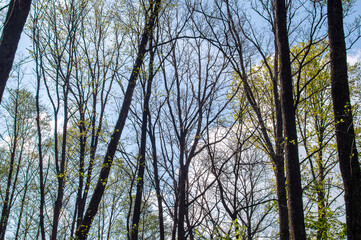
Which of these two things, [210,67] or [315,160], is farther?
[315,160]

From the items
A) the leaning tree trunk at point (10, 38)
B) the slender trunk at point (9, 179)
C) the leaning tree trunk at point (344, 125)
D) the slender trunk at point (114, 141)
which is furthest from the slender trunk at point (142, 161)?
the slender trunk at point (9, 179)

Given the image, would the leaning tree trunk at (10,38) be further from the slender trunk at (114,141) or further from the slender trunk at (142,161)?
the slender trunk at (142,161)

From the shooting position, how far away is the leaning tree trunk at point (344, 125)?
3.69 m

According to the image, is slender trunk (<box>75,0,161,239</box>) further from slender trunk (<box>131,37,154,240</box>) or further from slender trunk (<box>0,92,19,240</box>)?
slender trunk (<box>0,92,19,240</box>)

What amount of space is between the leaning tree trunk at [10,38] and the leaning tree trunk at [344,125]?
4.72m

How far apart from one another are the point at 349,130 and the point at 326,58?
840cm

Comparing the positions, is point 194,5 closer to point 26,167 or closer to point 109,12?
point 109,12

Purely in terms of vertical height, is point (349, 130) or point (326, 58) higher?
point (326, 58)

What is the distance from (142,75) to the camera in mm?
7918

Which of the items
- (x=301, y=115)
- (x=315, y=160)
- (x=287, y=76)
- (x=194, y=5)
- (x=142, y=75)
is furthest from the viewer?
(x=301, y=115)

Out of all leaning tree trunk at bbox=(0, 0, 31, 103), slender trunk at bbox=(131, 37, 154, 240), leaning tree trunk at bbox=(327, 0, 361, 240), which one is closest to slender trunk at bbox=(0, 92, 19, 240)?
slender trunk at bbox=(131, 37, 154, 240)

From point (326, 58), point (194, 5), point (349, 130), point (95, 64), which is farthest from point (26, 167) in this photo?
point (326, 58)

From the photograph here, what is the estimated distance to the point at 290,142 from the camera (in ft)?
15.3

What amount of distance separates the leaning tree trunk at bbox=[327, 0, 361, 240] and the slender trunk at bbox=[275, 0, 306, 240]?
75cm
